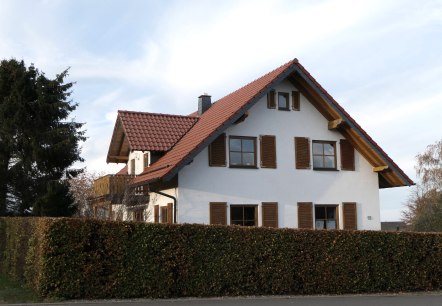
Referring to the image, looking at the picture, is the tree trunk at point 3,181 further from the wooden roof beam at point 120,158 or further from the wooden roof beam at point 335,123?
the wooden roof beam at point 335,123

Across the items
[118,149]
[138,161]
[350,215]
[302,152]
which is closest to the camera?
[302,152]

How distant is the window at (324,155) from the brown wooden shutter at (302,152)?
0.44 metres

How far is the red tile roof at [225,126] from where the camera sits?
21141 mm

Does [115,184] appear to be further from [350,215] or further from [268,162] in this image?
[350,215]

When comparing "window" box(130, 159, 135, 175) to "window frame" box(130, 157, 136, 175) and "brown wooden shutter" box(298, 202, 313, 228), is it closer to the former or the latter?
"window frame" box(130, 157, 136, 175)

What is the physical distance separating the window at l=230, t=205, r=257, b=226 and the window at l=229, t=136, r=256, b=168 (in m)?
1.61

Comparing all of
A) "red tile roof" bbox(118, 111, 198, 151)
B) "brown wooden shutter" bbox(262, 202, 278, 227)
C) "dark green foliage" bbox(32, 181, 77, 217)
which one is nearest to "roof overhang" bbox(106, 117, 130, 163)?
"red tile roof" bbox(118, 111, 198, 151)

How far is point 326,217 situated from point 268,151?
3.75 m

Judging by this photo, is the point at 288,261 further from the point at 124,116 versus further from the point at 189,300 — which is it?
the point at 124,116

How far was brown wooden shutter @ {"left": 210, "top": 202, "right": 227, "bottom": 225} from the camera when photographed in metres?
22.1

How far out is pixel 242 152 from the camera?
76.0ft

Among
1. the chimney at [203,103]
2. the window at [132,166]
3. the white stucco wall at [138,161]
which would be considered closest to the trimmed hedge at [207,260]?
the white stucco wall at [138,161]

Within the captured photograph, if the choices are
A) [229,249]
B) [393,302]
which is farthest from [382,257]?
[229,249]

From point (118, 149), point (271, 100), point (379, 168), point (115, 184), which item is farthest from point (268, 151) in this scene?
point (118, 149)
